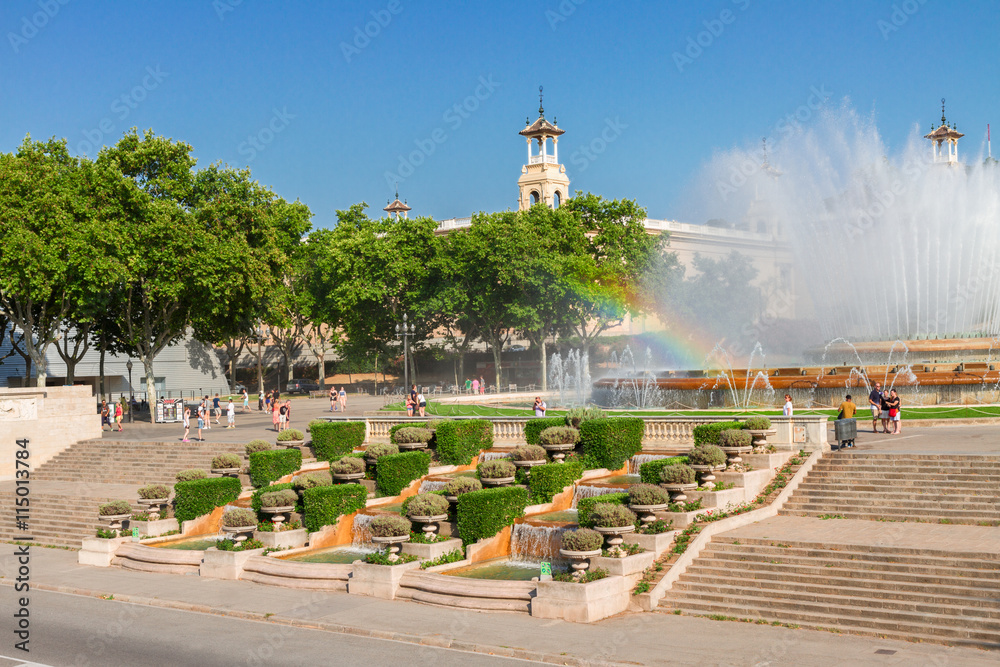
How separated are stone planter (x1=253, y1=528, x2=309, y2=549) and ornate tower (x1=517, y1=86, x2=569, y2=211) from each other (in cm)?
7892

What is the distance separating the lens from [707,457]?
884 inches

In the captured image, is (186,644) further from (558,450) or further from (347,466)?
(558,450)

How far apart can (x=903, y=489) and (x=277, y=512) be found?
15.7 meters

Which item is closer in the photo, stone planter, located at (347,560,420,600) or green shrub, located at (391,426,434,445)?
stone planter, located at (347,560,420,600)

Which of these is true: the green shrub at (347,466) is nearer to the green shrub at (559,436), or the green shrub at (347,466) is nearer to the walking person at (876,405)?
the green shrub at (559,436)

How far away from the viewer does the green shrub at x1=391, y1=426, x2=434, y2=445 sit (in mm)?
31266

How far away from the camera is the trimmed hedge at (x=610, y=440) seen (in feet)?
90.8

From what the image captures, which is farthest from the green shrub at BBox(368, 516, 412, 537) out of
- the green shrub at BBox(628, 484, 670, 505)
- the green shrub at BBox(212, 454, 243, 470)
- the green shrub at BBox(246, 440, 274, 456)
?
the green shrub at BBox(246, 440, 274, 456)

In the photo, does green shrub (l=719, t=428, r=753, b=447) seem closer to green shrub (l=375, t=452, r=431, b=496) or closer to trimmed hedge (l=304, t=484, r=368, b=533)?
green shrub (l=375, t=452, r=431, b=496)

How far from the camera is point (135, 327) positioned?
2133 inches

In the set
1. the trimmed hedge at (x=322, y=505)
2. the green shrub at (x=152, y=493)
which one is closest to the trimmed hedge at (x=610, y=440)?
the trimmed hedge at (x=322, y=505)

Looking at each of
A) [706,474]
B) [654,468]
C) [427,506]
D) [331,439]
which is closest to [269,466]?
[331,439]

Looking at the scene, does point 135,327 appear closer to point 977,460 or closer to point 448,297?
point 448,297

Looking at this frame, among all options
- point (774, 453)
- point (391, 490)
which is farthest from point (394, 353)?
point (774, 453)
